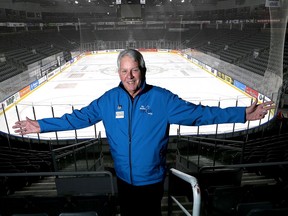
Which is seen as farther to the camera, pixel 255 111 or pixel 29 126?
pixel 29 126

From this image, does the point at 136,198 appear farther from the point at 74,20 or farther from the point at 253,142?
the point at 74,20

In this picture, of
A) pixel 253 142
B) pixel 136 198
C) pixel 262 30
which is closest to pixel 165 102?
pixel 136 198

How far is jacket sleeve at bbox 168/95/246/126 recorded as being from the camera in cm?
199

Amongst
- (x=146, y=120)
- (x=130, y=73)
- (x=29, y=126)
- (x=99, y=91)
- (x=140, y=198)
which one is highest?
(x=130, y=73)

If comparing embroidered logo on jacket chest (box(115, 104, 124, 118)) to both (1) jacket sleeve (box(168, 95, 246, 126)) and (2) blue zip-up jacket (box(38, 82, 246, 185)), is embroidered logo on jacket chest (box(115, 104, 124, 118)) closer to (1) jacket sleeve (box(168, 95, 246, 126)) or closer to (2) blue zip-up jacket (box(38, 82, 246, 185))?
(2) blue zip-up jacket (box(38, 82, 246, 185))

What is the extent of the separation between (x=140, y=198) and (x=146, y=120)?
0.66 meters

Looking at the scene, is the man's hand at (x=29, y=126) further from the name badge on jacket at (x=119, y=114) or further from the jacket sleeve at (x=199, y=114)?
the jacket sleeve at (x=199, y=114)

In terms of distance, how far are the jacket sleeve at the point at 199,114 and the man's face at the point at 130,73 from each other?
302 mm

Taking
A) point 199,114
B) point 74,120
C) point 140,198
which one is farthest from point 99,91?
point 199,114

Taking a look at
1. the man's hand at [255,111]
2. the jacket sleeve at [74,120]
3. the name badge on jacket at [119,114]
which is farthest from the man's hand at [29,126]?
the man's hand at [255,111]

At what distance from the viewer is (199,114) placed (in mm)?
1995

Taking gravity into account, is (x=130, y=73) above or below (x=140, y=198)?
above

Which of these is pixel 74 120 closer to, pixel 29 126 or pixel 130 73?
pixel 29 126

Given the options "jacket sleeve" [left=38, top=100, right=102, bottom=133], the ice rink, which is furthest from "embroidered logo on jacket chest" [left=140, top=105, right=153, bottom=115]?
the ice rink
